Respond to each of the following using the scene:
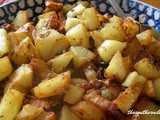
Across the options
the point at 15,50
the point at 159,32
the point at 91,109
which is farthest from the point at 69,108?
the point at 159,32

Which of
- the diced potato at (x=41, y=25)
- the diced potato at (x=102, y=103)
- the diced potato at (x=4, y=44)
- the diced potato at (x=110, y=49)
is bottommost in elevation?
the diced potato at (x=102, y=103)

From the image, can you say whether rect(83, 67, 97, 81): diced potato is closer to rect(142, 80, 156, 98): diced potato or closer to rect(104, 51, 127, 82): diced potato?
rect(104, 51, 127, 82): diced potato

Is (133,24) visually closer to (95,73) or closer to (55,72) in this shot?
(95,73)

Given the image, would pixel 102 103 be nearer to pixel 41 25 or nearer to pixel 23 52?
pixel 23 52

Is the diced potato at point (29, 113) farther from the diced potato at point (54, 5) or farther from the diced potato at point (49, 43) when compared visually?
the diced potato at point (54, 5)

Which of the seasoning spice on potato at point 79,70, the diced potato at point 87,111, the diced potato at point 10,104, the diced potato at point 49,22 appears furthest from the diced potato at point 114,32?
the diced potato at point 10,104

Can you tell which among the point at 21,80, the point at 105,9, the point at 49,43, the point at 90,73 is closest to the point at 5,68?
the point at 21,80
